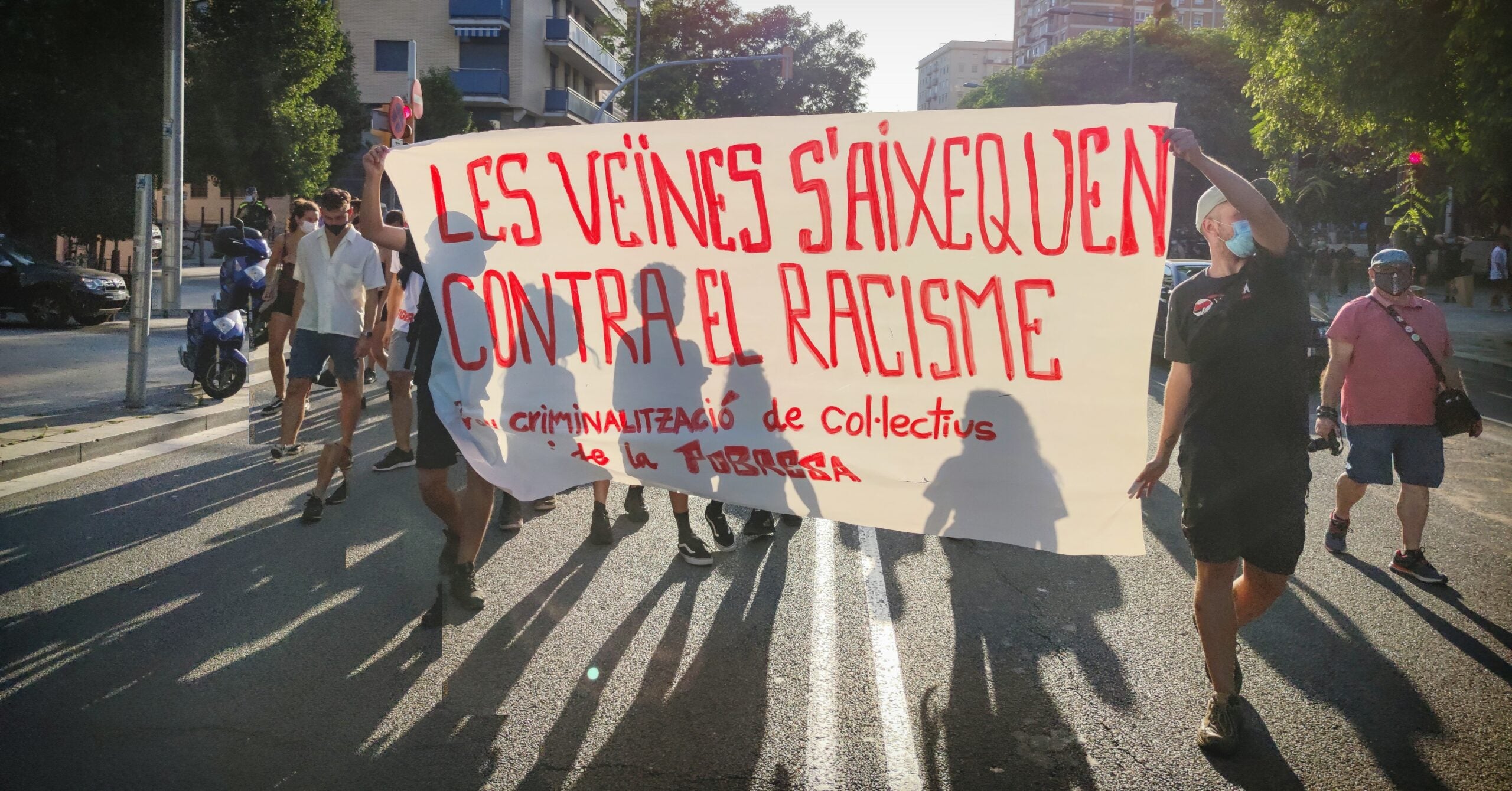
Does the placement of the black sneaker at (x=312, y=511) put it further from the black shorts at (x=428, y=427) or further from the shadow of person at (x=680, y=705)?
the shadow of person at (x=680, y=705)

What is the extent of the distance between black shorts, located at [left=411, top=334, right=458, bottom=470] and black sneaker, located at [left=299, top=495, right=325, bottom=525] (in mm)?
2114

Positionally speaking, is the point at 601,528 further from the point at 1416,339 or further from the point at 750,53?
the point at 750,53

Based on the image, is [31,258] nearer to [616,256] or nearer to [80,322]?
[80,322]

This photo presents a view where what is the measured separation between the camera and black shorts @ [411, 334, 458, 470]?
15.8ft

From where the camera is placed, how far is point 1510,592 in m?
5.77

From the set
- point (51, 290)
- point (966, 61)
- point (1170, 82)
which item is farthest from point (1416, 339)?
point (966, 61)

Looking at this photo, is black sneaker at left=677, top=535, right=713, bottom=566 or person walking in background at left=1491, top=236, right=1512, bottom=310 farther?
person walking in background at left=1491, top=236, right=1512, bottom=310

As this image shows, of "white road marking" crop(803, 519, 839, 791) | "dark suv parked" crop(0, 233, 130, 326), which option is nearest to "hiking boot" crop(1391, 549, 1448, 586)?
"white road marking" crop(803, 519, 839, 791)

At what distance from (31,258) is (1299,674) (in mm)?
19825

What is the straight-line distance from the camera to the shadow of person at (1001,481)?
4.07 metres

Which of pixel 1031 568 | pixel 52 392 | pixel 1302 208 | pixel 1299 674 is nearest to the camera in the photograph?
pixel 1299 674

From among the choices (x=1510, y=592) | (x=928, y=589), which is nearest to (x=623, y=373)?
(x=928, y=589)

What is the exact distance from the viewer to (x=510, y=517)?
6730mm

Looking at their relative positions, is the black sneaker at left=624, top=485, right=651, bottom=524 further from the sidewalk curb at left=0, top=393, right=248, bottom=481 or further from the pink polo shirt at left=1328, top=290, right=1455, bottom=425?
the sidewalk curb at left=0, top=393, right=248, bottom=481
